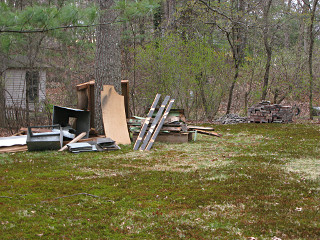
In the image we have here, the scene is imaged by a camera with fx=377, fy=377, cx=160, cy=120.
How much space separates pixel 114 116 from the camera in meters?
10.7

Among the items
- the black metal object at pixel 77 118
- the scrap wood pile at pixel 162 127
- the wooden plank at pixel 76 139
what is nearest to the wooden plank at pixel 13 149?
the wooden plank at pixel 76 139

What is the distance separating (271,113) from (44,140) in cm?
970

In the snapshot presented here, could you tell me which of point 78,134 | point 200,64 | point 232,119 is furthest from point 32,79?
point 232,119

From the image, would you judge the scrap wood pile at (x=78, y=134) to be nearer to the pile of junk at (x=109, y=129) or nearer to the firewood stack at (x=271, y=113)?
the pile of junk at (x=109, y=129)

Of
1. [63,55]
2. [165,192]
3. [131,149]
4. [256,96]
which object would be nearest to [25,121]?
[131,149]

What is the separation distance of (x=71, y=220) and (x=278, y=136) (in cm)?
884

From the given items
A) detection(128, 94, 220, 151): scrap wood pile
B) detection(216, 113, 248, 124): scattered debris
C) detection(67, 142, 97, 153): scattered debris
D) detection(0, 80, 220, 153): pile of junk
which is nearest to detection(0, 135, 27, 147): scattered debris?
detection(0, 80, 220, 153): pile of junk

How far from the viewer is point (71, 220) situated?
4.24 metres

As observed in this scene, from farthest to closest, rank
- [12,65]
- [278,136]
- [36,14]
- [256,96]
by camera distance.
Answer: [12,65] < [256,96] < [278,136] < [36,14]

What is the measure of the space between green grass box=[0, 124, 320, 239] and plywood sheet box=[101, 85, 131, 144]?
1370 millimetres

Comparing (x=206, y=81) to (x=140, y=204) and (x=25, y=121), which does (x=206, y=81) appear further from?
(x=140, y=204)

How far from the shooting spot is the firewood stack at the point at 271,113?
602 inches

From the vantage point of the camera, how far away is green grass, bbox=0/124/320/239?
397 centimetres

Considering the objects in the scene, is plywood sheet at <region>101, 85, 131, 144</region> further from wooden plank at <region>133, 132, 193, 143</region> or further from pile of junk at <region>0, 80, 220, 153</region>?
wooden plank at <region>133, 132, 193, 143</region>
